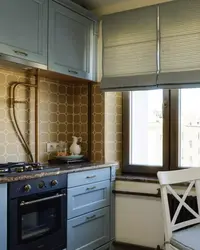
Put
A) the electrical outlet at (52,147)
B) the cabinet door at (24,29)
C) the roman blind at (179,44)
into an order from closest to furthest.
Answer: the cabinet door at (24,29) → the roman blind at (179,44) → the electrical outlet at (52,147)

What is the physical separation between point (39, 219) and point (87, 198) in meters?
0.56

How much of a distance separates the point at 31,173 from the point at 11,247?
47cm

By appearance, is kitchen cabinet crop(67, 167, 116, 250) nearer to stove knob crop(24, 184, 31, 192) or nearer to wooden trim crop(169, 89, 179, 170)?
stove knob crop(24, 184, 31, 192)

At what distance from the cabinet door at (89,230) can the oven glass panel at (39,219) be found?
0.18 metres

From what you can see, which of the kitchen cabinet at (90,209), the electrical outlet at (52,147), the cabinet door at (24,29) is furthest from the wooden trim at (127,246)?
the cabinet door at (24,29)

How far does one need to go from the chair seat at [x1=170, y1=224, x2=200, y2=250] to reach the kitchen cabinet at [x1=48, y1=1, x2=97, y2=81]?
62.3 inches

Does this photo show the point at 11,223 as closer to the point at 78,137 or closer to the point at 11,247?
the point at 11,247

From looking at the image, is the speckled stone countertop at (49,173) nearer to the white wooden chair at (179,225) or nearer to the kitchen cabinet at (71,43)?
the white wooden chair at (179,225)

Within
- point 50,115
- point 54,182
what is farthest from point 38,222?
point 50,115

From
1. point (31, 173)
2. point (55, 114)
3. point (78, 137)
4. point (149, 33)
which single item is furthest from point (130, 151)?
point (31, 173)

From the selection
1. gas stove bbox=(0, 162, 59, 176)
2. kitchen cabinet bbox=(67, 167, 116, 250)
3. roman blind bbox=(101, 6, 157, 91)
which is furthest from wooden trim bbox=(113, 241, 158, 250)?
roman blind bbox=(101, 6, 157, 91)

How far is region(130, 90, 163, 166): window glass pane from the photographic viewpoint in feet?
10.9

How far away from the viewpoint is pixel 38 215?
7.65 feet

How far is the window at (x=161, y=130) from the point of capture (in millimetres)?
3154
